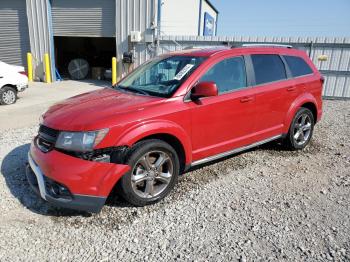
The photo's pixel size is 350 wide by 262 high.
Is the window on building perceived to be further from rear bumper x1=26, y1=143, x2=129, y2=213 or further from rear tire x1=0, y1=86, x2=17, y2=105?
rear tire x1=0, y1=86, x2=17, y2=105

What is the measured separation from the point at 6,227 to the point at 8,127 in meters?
4.22

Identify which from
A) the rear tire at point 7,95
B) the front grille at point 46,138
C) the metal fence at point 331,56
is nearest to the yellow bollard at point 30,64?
the rear tire at point 7,95

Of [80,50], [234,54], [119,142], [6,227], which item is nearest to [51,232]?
[6,227]

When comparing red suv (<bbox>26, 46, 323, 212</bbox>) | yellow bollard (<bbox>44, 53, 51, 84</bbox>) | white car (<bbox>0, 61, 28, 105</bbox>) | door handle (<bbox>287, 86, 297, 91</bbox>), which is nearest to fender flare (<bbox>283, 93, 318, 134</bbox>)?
red suv (<bbox>26, 46, 323, 212</bbox>)

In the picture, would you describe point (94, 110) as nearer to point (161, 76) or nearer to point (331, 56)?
point (161, 76)

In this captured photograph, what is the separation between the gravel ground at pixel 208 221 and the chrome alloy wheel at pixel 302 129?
2.56 feet

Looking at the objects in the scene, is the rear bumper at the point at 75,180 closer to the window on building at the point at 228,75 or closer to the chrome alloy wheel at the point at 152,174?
the chrome alloy wheel at the point at 152,174

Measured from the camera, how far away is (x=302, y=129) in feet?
17.3

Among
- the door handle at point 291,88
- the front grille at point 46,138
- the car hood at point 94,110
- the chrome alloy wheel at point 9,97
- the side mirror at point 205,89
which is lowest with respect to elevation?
the chrome alloy wheel at point 9,97

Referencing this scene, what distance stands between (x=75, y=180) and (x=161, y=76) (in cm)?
186

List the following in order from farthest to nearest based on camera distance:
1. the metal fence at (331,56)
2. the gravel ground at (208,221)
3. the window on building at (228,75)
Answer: the metal fence at (331,56), the window on building at (228,75), the gravel ground at (208,221)

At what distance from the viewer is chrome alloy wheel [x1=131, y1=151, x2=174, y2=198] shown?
332cm

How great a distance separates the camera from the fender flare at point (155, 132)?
3109 millimetres

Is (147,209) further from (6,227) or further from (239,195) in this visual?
(6,227)
